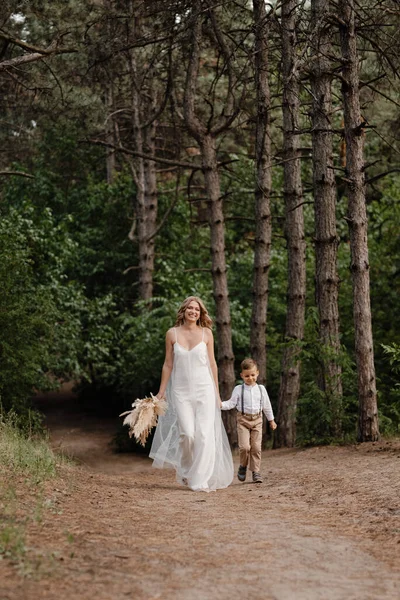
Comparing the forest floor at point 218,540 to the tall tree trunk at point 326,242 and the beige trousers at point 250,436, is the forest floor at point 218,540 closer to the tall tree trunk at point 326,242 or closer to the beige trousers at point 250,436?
the beige trousers at point 250,436

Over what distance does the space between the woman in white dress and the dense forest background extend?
3.04 meters

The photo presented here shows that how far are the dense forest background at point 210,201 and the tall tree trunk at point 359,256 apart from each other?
3cm

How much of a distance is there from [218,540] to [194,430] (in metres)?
4.41

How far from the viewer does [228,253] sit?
3253 cm

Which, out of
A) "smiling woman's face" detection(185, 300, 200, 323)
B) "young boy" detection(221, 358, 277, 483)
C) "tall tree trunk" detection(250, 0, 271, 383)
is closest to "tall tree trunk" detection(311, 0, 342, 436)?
"tall tree trunk" detection(250, 0, 271, 383)

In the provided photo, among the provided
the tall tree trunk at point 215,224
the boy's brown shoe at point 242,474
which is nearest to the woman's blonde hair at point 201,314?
the boy's brown shoe at point 242,474

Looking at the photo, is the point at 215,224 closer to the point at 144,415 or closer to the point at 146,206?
the point at 144,415

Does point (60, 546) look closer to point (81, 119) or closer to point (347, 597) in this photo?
point (347, 597)

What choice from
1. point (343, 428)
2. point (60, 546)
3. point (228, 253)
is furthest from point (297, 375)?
point (228, 253)

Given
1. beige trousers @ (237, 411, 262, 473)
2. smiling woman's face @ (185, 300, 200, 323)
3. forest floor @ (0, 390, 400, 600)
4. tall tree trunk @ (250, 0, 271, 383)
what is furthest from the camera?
tall tree trunk @ (250, 0, 271, 383)

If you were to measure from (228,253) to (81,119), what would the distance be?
9.48 meters

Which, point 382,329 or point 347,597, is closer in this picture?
point 347,597

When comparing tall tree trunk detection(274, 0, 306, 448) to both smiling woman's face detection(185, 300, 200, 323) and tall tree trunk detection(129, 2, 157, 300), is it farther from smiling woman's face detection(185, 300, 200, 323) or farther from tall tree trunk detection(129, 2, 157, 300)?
tall tree trunk detection(129, 2, 157, 300)

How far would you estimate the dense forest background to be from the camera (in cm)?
1502
